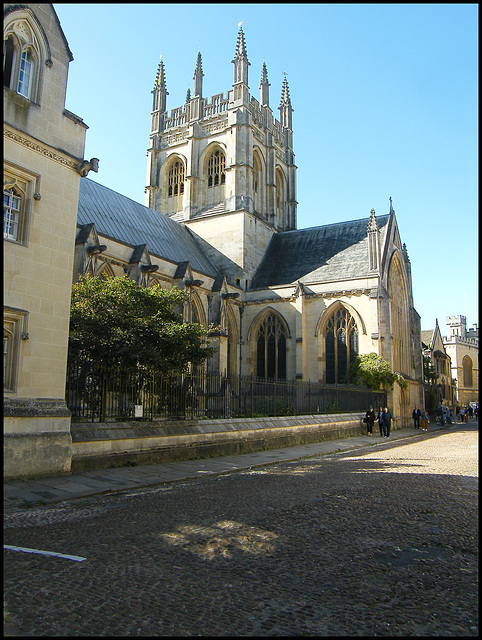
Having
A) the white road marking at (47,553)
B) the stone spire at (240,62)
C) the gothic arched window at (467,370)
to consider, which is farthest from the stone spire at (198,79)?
the gothic arched window at (467,370)

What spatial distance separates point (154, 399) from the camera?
14188 mm

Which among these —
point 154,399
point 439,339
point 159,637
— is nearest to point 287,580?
point 159,637

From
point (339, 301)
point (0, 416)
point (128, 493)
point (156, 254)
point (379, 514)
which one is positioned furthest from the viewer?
point (339, 301)

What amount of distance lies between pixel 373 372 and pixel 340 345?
11.4 ft

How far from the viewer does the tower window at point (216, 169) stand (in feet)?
136

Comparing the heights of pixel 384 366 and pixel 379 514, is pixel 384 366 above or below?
above

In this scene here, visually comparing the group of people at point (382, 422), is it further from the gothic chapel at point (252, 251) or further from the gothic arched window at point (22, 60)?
the gothic arched window at point (22, 60)

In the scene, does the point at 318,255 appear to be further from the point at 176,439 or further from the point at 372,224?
the point at 176,439

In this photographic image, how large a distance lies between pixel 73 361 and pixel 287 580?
954 centimetres

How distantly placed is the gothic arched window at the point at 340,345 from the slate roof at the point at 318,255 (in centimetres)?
270

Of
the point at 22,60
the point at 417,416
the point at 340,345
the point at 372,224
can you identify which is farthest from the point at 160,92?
the point at 22,60

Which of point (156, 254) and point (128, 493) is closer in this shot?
point (128, 493)

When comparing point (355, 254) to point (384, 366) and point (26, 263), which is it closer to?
point (384, 366)

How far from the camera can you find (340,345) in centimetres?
3356
